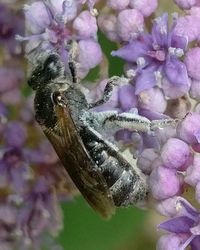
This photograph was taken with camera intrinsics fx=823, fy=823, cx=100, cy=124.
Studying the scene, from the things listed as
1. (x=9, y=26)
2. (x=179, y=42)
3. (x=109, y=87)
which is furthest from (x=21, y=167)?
(x=179, y=42)

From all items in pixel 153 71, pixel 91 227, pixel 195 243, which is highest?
pixel 153 71

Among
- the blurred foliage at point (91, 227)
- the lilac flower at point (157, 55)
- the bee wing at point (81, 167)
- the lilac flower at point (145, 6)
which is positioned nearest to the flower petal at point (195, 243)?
the bee wing at point (81, 167)

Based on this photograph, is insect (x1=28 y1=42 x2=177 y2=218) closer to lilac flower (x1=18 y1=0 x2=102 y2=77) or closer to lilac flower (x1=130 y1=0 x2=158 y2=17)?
lilac flower (x1=18 y1=0 x2=102 y2=77)

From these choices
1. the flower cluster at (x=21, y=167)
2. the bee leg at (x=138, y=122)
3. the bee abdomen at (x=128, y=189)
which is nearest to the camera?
the bee abdomen at (x=128, y=189)

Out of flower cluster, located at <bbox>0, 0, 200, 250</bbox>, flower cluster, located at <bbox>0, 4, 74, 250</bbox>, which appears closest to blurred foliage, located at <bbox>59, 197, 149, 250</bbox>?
flower cluster, located at <bbox>0, 4, 74, 250</bbox>

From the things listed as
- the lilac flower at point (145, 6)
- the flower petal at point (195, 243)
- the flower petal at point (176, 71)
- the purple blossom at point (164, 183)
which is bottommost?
the flower petal at point (195, 243)

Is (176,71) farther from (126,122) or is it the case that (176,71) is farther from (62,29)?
(62,29)

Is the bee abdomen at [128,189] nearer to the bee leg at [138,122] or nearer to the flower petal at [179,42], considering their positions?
the bee leg at [138,122]
